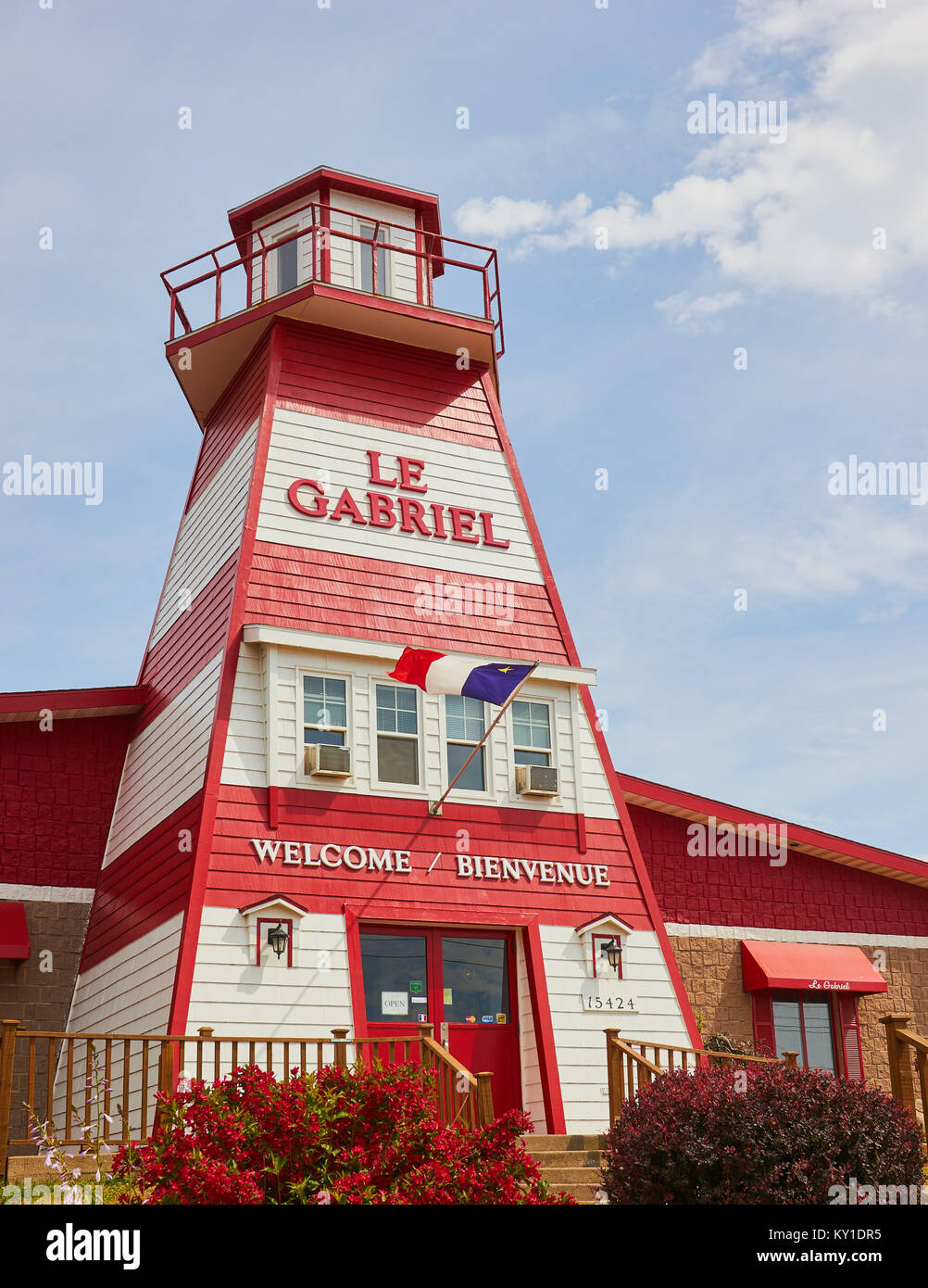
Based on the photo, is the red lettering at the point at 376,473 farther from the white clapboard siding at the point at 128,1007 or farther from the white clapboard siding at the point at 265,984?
the white clapboard siding at the point at 128,1007

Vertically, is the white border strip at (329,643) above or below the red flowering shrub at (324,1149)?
above

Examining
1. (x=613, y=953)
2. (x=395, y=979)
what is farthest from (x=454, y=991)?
(x=613, y=953)

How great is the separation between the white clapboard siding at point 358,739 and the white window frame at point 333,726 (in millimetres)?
12

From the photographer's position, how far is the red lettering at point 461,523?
19.4m

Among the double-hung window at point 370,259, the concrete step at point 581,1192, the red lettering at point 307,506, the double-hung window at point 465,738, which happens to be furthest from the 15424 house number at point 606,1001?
the double-hung window at point 370,259

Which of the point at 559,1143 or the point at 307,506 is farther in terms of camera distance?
the point at 307,506

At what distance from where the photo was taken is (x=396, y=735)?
57.8 feet

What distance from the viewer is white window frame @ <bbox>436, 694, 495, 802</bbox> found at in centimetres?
1764

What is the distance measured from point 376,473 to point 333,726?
4.16m

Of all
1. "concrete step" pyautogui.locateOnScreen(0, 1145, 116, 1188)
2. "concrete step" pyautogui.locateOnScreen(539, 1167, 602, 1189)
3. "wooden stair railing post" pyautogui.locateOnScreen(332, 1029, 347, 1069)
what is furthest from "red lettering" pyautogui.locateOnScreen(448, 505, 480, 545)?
"concrete step" pyautogui.locateOnScreen(0, 1145, 116, 1188)

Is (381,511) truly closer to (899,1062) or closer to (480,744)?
(480,744)

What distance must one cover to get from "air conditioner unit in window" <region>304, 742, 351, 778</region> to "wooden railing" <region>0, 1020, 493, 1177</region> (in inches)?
128

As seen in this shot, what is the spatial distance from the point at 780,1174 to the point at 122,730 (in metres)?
13.6
